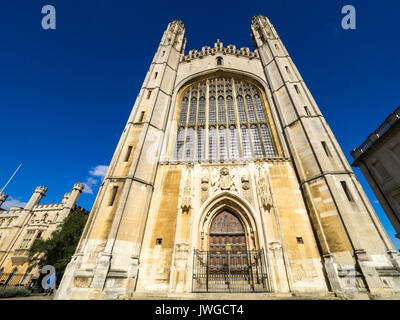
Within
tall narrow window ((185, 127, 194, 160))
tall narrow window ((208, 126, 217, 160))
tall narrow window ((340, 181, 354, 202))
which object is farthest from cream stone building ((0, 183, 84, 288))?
tall narrow window ((340, 181, 354, 202))

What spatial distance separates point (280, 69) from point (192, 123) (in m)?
8.95

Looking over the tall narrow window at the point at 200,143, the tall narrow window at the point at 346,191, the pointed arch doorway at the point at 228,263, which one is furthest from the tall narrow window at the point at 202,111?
the tall narrow window at the point at 346,191

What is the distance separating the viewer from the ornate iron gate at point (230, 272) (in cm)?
831

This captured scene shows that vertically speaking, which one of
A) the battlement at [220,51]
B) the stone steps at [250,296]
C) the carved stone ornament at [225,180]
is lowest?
the stone steps at [250,296]

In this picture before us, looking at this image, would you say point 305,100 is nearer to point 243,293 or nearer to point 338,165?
point 338,165

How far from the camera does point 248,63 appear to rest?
63.9ft

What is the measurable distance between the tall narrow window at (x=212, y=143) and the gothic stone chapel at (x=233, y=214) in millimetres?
82

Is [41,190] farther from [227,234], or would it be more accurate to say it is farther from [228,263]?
[228,263]

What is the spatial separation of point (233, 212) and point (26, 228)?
1511 inches

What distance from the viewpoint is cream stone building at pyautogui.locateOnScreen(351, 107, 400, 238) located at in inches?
536

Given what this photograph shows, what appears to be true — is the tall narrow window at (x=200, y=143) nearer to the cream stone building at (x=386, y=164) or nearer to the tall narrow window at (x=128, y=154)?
the tall narrow window at (x=128, y=154)

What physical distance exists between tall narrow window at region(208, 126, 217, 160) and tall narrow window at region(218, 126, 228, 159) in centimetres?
40

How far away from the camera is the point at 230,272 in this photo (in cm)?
903

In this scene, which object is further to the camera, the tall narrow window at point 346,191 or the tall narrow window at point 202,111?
the tall narrow window at point 202,111
